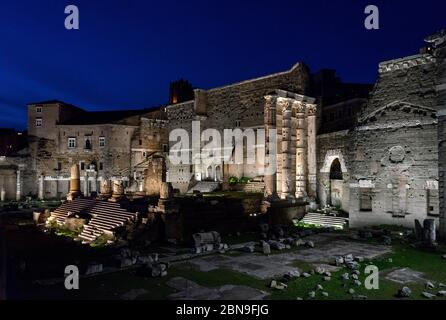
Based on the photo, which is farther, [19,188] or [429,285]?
[19,188]

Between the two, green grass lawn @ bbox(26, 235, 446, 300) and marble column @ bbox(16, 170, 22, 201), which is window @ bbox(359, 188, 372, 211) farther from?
marble column @ bbox(16, 170, 22, 201)

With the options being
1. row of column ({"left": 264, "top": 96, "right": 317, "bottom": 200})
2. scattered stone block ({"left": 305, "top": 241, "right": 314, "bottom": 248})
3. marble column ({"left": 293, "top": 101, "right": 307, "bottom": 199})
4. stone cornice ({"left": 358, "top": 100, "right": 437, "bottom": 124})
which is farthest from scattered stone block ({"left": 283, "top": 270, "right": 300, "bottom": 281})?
marble column ({"left": 293, "top": 101, "right": 307, "bottom": 199})

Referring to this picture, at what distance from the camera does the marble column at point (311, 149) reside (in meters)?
25.1

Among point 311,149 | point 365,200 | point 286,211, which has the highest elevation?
point 311,149

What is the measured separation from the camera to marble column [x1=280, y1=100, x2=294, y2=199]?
902 inches

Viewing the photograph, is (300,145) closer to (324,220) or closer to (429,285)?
(324,220)

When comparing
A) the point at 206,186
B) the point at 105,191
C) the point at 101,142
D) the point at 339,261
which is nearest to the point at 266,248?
the point at 339,261

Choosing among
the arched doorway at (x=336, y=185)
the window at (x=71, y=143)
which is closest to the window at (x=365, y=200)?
the arched doorway at (x=336, y=185)

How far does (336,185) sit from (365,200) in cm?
546

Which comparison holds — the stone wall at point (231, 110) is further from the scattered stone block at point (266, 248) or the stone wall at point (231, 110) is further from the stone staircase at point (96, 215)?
the scattered stone block at point (266, 248)

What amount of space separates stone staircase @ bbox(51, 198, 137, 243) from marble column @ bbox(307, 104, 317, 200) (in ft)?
46.2

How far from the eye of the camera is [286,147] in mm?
23250
